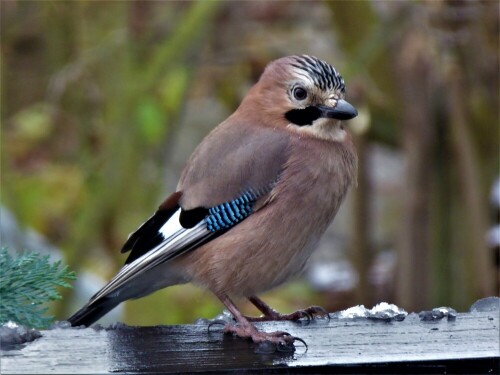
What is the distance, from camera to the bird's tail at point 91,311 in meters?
3.44

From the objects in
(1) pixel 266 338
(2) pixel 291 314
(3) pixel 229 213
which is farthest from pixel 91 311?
(1) pixel 266 338

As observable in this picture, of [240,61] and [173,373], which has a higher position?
[240,61]

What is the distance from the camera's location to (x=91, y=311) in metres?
3.49

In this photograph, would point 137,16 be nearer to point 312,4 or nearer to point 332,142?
point 312,4

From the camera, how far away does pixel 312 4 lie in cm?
707

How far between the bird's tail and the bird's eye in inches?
38.3

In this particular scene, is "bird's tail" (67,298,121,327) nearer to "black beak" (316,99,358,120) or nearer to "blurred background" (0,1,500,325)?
"black beak" (316,99,358,120)

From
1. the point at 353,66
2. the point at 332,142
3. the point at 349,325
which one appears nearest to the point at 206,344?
the point at 349,325

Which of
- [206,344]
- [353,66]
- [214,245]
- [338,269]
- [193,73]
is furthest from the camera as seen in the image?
[338,269]

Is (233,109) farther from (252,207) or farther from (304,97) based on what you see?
(252,207)

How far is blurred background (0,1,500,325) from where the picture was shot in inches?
237

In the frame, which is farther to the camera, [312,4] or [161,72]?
[312,4]

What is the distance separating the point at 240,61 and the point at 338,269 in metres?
3.37

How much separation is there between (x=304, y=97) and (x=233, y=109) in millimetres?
2937
